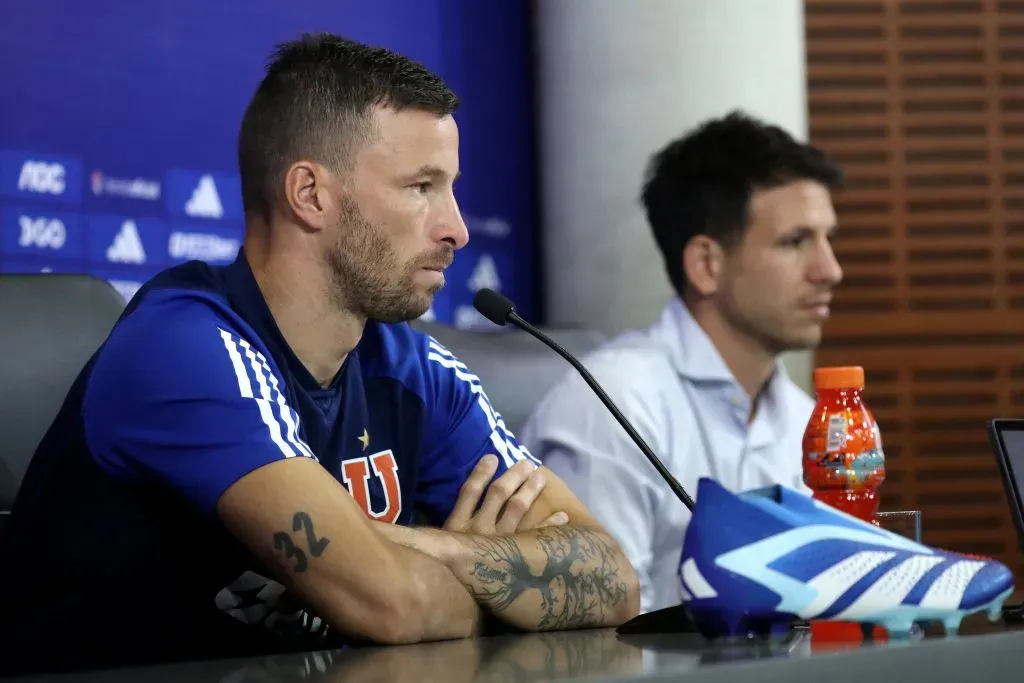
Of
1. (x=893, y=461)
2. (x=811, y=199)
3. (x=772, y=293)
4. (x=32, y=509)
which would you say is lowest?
(x=893, y=461)

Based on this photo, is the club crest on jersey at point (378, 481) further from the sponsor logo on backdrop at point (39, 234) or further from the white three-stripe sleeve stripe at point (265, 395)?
the sponsor logo on backdrop at point (39, 234)

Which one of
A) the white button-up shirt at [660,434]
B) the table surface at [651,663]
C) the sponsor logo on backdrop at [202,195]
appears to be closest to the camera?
the table surface at [651,663]

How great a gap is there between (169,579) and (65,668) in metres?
0.14

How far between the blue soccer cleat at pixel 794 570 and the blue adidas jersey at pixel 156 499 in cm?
54

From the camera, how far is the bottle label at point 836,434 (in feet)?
5.68

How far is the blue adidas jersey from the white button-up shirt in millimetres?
662

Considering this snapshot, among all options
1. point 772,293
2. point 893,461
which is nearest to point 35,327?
point 772,293

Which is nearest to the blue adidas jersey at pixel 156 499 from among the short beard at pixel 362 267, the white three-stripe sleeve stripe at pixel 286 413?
the white three-stripe sleeve stripe at pixel 286 413

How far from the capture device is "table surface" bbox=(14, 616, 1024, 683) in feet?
2.64

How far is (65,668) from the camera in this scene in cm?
140

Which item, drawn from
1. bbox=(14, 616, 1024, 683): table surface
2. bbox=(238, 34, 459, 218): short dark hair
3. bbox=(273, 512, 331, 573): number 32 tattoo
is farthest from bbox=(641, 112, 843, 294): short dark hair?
bbox=(14, 616, 1024, 683): table surface

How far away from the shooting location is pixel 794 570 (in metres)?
0.90

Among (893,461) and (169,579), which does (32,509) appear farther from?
(893,461)

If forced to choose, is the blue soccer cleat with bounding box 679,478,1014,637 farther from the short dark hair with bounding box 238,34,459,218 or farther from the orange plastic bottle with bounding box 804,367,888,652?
the short dark hair with bounding box 238,34,459,218
